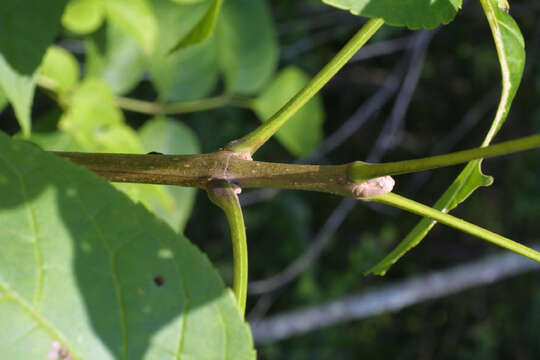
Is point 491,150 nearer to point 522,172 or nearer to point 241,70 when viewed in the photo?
point 241,70

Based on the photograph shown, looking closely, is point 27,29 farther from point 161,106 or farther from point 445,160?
point 161,106

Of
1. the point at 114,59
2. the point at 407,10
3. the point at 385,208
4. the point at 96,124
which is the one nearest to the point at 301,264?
the point at 385,208

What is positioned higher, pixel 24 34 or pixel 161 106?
pixel 24 34

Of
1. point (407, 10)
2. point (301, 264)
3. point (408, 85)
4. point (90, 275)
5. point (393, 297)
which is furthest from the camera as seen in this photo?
point (393, 297)

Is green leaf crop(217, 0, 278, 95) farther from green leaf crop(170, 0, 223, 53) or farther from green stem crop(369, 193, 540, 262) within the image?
green stem crop(369, 193, 540, 262)

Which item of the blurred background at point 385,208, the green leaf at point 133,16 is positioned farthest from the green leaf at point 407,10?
the blurred background at point 385,208

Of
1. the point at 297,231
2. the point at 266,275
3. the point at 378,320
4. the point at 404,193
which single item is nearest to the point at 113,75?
the point at 297,231

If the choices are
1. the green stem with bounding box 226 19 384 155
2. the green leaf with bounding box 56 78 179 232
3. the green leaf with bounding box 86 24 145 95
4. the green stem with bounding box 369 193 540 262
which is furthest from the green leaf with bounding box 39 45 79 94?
the green stem with bounding box 369 193 540 262
